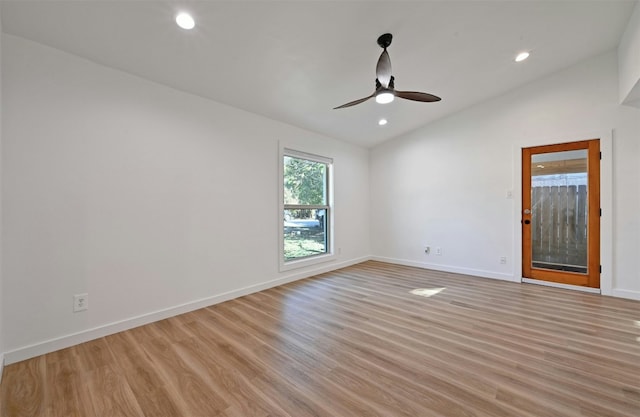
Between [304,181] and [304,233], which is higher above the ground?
[304,181]

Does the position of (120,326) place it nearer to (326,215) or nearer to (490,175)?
(326,215)

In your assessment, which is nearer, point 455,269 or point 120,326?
point 120,326

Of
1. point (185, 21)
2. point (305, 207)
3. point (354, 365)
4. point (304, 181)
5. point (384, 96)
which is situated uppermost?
point (185, 21)

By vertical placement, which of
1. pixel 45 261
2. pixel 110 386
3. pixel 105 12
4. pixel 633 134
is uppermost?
pixel 105 12

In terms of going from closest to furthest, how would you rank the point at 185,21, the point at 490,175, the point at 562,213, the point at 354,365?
the point at 354,365 < the point at 185,21 < the point at 562,213 < the point at 490,175

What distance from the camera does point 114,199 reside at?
2.48 metres

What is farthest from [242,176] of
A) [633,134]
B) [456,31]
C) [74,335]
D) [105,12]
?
[633,134]

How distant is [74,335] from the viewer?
2.25 meters

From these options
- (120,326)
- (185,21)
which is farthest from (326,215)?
(185,21)

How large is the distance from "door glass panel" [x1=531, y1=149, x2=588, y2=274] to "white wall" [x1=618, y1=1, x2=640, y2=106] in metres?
0.78

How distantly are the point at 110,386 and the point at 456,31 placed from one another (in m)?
4.21

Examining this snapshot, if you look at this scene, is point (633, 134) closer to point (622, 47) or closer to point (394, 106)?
point (622, 47)

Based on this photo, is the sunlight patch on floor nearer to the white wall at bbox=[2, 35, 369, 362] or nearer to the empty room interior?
the empty room interior

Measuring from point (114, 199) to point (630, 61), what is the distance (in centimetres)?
566
